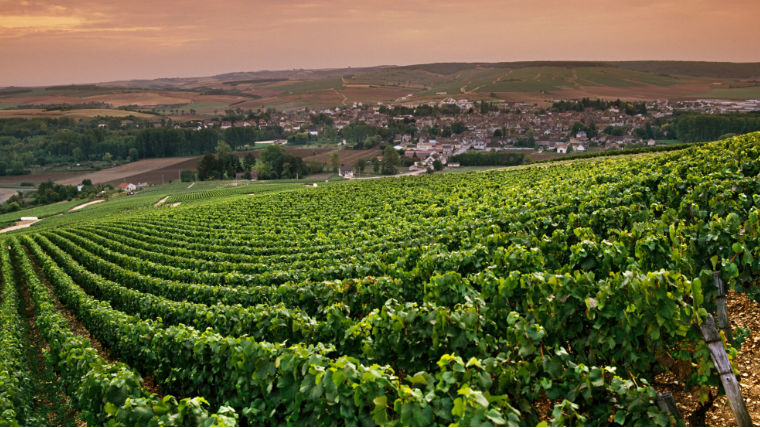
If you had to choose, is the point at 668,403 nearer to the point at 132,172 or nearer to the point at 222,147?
the point at 132,172

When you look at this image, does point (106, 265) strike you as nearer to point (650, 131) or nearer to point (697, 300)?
point (697, 300)

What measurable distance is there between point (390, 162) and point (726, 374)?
110 m

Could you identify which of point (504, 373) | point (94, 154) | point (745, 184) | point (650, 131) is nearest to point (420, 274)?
point (504, 373)

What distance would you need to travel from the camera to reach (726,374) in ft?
14.9

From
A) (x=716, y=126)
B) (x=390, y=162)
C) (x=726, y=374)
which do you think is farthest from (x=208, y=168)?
(x=716, y=126)

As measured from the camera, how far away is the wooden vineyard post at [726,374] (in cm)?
438

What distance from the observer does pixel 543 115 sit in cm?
17150

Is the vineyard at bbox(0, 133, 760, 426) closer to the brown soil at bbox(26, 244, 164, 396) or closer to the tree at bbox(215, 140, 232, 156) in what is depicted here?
the brown soil at bbox(26, 244, 164, 396)

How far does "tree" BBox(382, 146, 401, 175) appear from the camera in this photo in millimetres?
110631

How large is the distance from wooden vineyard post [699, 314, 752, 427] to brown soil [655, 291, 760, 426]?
0.99 ft

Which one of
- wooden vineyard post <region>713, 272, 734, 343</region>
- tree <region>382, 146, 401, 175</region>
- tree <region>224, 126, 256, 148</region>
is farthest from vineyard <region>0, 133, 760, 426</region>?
tree <region>224, 126, 256, 148</region>

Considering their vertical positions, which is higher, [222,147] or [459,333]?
[459,333]

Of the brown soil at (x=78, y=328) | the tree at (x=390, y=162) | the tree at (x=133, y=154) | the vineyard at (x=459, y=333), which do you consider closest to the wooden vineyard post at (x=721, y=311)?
the vineyard at (x=459, y=333)

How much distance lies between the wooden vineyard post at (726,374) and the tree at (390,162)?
10518cm
